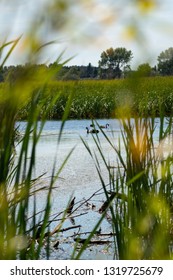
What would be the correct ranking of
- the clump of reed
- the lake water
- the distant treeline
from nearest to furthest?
the distant treeline, the clump of reed, the lake water

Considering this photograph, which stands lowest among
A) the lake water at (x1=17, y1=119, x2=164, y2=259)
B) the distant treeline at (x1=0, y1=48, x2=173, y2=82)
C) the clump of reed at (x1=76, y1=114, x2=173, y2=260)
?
the lake water at (x1=17, y1=119, x2=164, y2=259)

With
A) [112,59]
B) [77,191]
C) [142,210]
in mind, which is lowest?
[77,191]

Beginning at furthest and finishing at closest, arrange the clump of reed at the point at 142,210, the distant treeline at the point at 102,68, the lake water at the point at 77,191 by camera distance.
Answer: the lake water at the point at 77,191, the clump of reed at the point at 142,210, the distant treeline at the point at 102,68

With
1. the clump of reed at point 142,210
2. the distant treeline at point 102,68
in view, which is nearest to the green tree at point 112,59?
the distant treeline at point 102,68

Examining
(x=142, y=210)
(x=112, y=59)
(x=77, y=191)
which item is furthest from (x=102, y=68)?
(x=77, y=191)

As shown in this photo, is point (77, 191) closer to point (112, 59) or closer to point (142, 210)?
point (142, 210)

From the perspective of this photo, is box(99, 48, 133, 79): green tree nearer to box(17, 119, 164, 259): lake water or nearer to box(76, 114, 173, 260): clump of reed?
box(17, 119, 164, 259): lake water

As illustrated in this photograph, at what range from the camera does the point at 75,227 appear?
107 inches

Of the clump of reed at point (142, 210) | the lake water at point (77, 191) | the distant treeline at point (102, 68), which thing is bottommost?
the lake water at point (77, 191)

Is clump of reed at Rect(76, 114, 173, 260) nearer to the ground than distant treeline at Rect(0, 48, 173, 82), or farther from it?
nearer to the ground

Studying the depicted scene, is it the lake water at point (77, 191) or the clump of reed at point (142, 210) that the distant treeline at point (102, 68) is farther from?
the clump of reed at point (142, 210)

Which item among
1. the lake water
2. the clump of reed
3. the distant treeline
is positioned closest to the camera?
the distant treeline

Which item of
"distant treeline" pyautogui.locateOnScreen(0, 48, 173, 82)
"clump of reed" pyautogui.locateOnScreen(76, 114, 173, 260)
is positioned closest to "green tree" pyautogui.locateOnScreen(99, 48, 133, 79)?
"distant treeline" pyautogui.locateOnScreen(0, 48, 173, 82)
